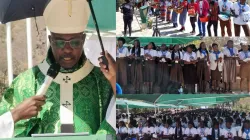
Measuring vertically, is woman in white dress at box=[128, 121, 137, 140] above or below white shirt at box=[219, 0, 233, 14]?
below

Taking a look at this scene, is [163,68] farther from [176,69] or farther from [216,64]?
[216,64]

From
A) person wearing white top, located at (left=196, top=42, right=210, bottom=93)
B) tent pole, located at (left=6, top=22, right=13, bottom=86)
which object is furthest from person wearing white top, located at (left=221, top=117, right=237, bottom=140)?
tent pole, located at (left=6, top=22, right=13, bottom=86)

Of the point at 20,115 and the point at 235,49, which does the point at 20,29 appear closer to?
the point at 20,115

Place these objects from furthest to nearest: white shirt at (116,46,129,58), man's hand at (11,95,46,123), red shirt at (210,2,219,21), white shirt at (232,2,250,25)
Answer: red shirt at (210,2,219,21) < white shirt at (232,2,250,25) < white shirt at (116,46,129,58) < man's hand at (11,95,46,123)

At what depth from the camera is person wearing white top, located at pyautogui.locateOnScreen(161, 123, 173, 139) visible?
18.7ft

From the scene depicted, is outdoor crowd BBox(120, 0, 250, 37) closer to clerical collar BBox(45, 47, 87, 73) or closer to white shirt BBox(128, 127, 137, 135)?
white shirt BBox(128, 127, 137, 135)

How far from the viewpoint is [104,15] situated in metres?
4.40

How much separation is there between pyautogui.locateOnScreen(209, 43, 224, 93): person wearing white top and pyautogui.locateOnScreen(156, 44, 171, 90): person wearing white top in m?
0.46

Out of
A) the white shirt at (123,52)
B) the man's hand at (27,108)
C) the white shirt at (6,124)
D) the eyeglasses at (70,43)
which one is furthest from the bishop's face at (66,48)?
the white shirt at (123,52)

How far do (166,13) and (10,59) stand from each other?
2.03 m

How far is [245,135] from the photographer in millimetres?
5648

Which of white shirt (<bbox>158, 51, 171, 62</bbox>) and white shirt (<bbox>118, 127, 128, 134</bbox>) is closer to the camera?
white shirt (<bbox>118, 127, 128, 134</bbox>)

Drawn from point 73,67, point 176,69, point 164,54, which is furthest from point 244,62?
point 73,67

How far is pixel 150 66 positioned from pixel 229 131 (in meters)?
1.09
